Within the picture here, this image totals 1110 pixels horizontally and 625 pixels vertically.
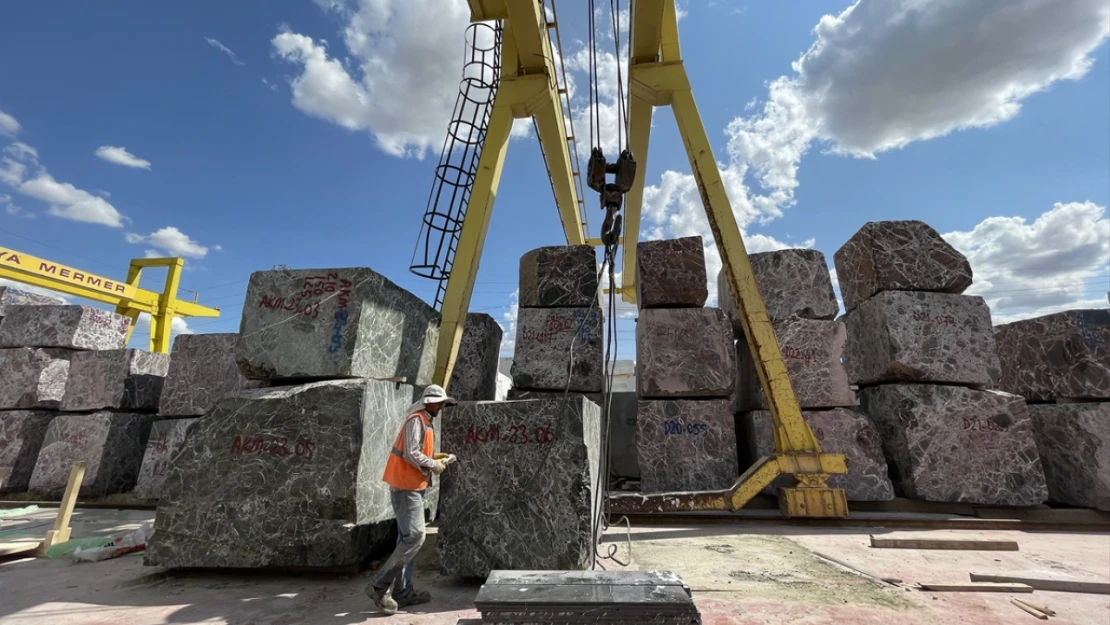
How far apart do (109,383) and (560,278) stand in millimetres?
7011

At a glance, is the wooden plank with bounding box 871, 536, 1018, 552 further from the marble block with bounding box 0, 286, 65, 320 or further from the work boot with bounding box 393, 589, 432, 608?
the marble block with bounding box 0, 286, 65, 320

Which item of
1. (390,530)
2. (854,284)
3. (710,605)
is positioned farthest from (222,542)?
(854,284)

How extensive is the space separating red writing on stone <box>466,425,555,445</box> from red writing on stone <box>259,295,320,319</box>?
1.59 metres

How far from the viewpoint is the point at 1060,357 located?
5902mm

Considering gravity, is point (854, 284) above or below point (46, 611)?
above

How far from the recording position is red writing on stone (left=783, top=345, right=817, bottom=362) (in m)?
5.95

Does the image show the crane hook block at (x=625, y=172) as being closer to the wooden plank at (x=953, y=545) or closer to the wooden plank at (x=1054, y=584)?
the wooden plank at (x=1054, y=584)

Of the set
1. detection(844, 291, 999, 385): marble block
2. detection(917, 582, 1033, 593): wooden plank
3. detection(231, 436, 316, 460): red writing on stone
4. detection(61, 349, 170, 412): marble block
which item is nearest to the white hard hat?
detection(231, 436, 316, 460): red writing on stone

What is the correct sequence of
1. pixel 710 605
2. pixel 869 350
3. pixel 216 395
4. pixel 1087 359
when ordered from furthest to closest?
pixel 216 395
pixel 869 350
pixel 1087 359
pixel 710 605

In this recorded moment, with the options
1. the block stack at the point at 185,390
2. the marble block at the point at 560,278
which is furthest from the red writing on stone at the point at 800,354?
the block stack at the point at 185,390

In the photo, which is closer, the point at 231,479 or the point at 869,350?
the point at 231,479

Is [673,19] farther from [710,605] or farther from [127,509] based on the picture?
[127,509]

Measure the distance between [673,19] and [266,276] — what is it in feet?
17.5

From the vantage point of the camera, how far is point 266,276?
3.97 meters
